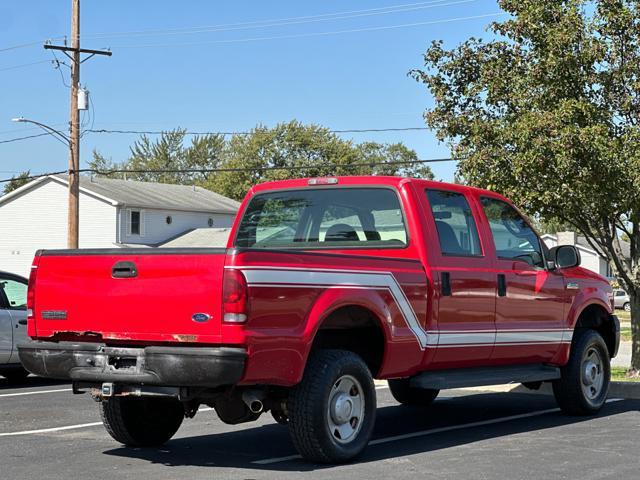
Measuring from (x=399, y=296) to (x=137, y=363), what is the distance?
7.13 feet

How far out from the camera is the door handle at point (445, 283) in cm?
911

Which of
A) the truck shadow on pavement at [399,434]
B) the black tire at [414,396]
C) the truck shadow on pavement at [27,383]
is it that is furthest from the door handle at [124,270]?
the truck shadow on pavement at [27,383]

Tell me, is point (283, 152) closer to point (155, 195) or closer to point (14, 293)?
point (155, 195)

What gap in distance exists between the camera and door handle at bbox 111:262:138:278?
7665mm

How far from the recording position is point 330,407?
315 inches

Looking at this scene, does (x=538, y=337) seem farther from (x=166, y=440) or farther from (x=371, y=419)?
(x=166, y=440)

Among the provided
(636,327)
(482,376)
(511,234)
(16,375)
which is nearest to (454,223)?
(511,234)

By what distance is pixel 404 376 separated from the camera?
9023mm

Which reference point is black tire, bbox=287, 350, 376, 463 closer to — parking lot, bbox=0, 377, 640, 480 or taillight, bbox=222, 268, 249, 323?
parking lot, bbox=0, 377, 640, 480

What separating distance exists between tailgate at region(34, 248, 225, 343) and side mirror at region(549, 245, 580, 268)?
443 cm

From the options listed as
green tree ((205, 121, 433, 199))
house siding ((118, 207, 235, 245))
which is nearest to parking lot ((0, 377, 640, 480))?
house siding ((118, 207, 235, 245))

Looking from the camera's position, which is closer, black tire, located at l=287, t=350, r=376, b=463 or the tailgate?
the tailgate

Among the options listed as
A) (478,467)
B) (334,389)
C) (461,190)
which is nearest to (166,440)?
(334,389)

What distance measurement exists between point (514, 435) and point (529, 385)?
6.46ft
